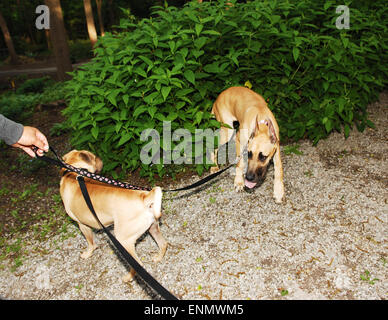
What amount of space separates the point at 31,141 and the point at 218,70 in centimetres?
305

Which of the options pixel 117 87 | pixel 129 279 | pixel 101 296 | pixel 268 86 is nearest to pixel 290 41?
pixel 268 86

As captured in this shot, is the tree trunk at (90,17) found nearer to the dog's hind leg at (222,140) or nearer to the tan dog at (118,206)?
the dog's hind leg at (222,140)

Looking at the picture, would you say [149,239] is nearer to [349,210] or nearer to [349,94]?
[349,210]

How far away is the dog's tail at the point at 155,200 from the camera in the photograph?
9.06 feet

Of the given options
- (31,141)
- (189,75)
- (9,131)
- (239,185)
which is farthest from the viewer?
(239,185)

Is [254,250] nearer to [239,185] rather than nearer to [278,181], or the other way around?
[278,181]

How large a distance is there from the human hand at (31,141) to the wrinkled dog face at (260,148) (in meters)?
2.59

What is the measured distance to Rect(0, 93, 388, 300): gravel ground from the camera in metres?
3.07

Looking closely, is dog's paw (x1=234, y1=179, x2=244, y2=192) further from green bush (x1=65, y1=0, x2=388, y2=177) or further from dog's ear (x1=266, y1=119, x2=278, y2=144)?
dog's ear (x1=266, y1=119, x2=278, y2=144)

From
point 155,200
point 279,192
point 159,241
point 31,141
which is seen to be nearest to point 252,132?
point 279,192

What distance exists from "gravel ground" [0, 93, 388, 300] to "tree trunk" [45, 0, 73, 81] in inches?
372

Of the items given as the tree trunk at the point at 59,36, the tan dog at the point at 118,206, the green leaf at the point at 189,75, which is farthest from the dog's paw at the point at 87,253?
the tree trunk at the point at 59,36

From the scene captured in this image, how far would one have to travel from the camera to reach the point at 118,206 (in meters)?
2.95

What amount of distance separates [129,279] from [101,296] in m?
0.37
